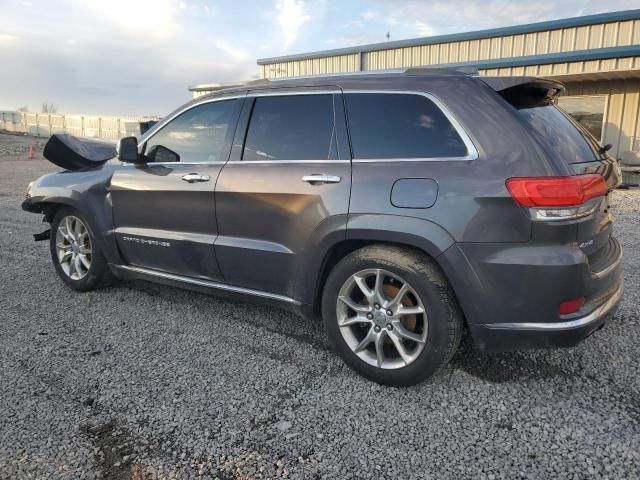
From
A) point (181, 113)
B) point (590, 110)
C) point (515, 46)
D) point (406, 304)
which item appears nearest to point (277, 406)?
point (406, 304)

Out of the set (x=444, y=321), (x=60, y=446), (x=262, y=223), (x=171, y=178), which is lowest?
(x=60, y=446)

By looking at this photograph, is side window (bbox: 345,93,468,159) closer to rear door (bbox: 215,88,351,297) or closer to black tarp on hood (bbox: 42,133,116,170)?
rear door (bbox: 215,88,351,297)

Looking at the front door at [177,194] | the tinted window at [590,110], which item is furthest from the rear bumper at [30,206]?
the tinted window at [590,110]

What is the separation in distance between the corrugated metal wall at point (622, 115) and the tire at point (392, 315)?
1273 centimetres

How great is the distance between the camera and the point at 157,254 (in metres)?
4.18

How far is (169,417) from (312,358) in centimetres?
107

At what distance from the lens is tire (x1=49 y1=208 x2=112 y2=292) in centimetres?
470

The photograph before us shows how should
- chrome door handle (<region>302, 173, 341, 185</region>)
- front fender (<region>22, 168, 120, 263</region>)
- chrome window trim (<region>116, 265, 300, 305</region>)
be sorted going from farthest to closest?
front fender (<region>22, 168, 120, 263</region>) < chrome window trim (<region>116, 265, 300, 305</region>) < chrome door handle (<region>302, 173, 341, 185</region>)

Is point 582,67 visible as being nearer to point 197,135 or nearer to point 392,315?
point 197,135

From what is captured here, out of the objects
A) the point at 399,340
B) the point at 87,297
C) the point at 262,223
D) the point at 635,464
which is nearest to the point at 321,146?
the point at 262,223

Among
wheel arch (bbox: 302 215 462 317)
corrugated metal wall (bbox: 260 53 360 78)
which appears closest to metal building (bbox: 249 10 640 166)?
corrugated metal wall (bbox: 260 53 360 78)

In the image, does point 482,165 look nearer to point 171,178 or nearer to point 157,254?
point 171,178

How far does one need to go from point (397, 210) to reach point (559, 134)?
1043 millimetres

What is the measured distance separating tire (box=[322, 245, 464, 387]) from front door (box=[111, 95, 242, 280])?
1.15 m
